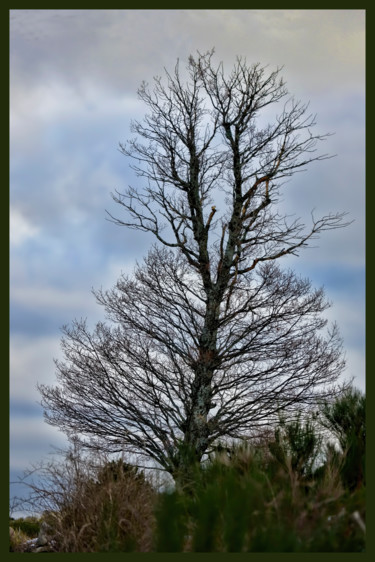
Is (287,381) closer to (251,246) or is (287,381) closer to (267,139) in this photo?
(251,246)

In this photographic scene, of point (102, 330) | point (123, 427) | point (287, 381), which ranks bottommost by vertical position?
point (123, 427)

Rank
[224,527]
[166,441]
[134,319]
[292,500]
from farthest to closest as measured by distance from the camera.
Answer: [134,319], [166,441], [292,500], [224,527]

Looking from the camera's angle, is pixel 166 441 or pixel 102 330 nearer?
pixel 166 441

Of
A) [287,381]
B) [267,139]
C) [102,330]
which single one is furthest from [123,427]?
[267,139]

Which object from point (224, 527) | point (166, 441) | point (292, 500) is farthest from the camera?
point (166, 441)

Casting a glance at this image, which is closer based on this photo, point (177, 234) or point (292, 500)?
point (292, 500)

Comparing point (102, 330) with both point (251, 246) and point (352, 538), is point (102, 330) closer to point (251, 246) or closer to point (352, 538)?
point (251, 246)

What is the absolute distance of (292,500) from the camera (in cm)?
716

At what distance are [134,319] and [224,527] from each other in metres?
12.6

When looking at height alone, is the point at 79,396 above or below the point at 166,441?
above

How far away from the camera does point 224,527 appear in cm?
652

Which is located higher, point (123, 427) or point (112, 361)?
point (112, 361)

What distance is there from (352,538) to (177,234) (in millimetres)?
12987

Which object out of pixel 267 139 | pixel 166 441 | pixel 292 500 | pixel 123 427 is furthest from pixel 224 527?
pixel 267 139
